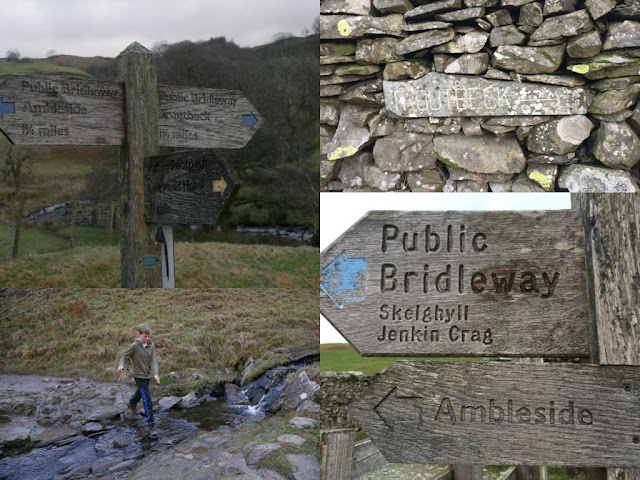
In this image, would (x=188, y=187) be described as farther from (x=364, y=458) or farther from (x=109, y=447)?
(x=364, y=458)

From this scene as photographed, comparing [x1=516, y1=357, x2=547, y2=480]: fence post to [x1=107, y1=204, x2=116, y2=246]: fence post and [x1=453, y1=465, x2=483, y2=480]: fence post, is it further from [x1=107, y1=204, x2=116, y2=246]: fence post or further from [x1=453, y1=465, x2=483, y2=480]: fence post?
[x1=107, y1=204, x2=116, y2=246]: fence post

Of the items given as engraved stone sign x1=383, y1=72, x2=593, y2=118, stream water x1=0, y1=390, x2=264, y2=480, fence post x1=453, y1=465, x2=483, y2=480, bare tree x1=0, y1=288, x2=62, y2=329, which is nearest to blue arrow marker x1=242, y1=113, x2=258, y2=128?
bare tree x1=0, y1=288, x2=62, y2=329

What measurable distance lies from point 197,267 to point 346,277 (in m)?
1.64

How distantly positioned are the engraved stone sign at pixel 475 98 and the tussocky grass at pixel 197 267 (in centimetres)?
181

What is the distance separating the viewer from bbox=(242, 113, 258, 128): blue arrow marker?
2.67 metres

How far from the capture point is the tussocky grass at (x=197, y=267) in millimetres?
2908

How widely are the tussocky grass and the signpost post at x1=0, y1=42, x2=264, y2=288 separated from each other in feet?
1.14

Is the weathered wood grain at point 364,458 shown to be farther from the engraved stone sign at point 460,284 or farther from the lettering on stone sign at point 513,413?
the engraved stone sign at point 460,284

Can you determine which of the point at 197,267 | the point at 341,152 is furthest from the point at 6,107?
the point at 341,152

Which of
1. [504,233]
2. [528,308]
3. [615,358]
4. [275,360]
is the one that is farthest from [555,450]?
[275,360]

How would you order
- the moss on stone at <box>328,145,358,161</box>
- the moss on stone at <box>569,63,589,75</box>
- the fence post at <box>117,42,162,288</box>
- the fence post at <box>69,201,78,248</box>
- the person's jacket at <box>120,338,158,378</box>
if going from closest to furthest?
1. the fence post at <box>117,42,162,288</box>
2. the person's jacket at <box>120,338,158,378</box>
3. the fence post at <box>69,201,78,248</box>
4. the moss on stone at <box>569,63,589,75</box>
5. the moss on stone at <box>328,145,358,161</box>

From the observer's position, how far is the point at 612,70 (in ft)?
14.2

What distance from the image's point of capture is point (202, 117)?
2633 millimetres

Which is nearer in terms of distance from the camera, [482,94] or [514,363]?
[514,363]
